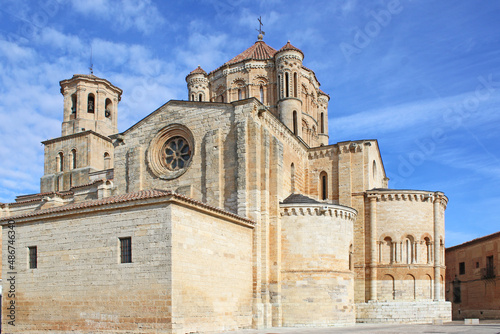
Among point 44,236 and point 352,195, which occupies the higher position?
point 352,195

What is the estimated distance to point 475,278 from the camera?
33.6 m

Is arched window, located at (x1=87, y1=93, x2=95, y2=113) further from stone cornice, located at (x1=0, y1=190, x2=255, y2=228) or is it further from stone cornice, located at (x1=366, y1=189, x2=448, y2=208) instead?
stone cornice, located at (x1=366, y1=189, x2=448, y2=208)

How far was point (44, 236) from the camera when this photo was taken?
61.6ft

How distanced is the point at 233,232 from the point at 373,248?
9102mm

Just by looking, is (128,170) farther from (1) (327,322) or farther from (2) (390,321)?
(2) (390,321)

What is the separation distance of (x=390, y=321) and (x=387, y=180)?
44.1 feet

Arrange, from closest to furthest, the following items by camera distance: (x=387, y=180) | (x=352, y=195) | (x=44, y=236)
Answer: (x=44, y=236) → (x=352, y=195) → (x=387, y=180)

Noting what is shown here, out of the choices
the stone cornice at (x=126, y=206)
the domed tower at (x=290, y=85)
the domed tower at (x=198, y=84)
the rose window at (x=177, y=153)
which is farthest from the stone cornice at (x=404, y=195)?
the domed tower at (x=198, y=84)

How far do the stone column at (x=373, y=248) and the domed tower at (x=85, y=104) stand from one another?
64.8 feet

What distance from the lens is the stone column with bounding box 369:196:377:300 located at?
25.3 meters

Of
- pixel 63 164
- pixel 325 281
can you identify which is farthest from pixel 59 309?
pixel 63 164

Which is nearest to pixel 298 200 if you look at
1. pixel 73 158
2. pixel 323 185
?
pixel 323 185

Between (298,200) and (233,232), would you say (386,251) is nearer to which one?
(298,200)

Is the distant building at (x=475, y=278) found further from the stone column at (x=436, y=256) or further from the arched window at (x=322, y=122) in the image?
the arched window at (x=322, y=122)
